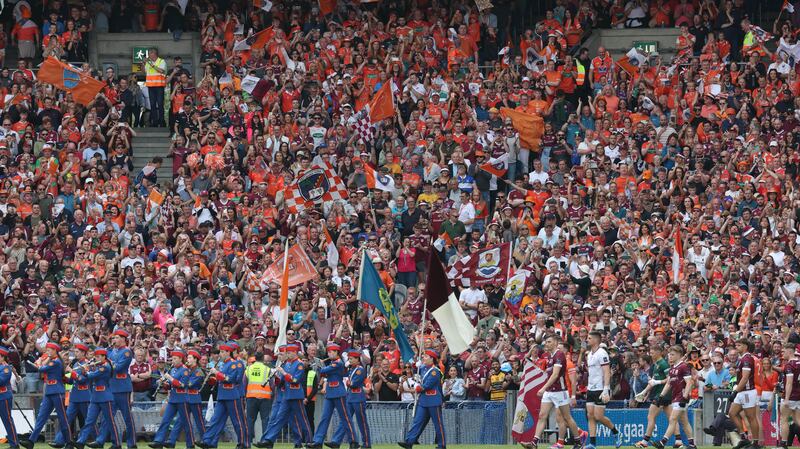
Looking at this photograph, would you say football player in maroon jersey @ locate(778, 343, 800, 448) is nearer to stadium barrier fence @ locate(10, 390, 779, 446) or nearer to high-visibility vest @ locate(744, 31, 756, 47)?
stadium barrier fence @ locate(10, 390, 779, 446)

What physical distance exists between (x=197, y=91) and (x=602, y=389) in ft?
42.3

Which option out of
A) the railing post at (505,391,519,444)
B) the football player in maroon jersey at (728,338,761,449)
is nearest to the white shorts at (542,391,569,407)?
the railing post at (505,391,519,444)

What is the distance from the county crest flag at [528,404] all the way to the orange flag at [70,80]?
1230 centimetres

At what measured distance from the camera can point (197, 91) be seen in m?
34.6

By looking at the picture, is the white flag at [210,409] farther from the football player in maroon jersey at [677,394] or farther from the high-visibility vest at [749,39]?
the high-visibility vest at [749,39]

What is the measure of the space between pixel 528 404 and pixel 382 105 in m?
9.36

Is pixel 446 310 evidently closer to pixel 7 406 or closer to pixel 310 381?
pixel 310 381

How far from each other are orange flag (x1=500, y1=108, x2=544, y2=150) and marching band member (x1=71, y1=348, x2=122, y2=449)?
37.0 feet

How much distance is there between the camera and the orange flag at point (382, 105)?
1314 inches

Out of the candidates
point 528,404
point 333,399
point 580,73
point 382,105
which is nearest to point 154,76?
point 382,105

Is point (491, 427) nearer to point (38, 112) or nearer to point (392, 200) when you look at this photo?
point (392, 200)

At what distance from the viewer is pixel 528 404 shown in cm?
2564

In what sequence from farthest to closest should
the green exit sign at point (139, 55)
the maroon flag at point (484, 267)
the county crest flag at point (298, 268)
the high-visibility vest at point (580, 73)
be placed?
the green exit sign at point (139, 55)
the high-visibility vest at point (580, 73)
the maroon flag at point (484, 267)
the county crest flag at point (298, 268)

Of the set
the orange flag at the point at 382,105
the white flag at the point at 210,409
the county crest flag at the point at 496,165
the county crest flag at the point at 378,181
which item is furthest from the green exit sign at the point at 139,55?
the white flag at the point at 210,409
